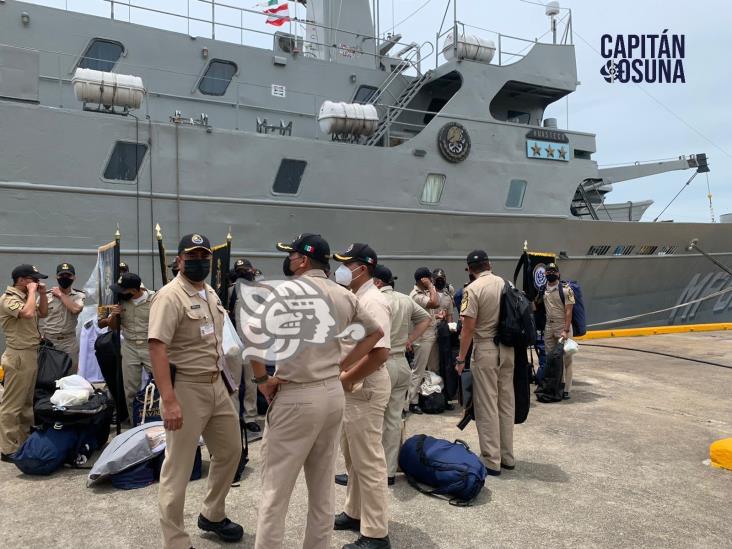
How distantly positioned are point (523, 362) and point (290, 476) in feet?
7.77

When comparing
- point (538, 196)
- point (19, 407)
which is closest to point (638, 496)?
point (19, 407)

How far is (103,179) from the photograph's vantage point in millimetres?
7754

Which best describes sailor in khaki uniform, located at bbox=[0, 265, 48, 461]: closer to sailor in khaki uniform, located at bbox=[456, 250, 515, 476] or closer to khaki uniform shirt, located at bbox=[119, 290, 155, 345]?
khaki uniform shirt, located at bbox=[119, 290, 155, 345]

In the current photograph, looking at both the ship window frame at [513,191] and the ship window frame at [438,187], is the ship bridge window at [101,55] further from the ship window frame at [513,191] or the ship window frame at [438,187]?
the ship window frame at [513,191]

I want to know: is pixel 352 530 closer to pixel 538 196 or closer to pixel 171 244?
pixel 171 244

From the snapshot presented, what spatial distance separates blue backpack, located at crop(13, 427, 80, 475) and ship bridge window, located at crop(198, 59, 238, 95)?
7110 mm

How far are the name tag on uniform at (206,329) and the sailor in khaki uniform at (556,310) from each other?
4.89m

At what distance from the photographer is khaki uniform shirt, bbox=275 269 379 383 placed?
245 centimetres

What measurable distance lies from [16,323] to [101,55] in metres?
6.43

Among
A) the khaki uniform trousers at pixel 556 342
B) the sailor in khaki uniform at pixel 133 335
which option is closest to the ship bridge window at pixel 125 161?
the sailor in khaki uniform at pixel 133 335

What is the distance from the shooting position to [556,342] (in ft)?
22.9

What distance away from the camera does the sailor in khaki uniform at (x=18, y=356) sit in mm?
4273

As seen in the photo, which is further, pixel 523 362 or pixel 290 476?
pixel 523 362

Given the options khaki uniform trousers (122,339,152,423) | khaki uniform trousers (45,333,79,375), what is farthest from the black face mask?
khaki uniform trousers (45,333,79,375)
